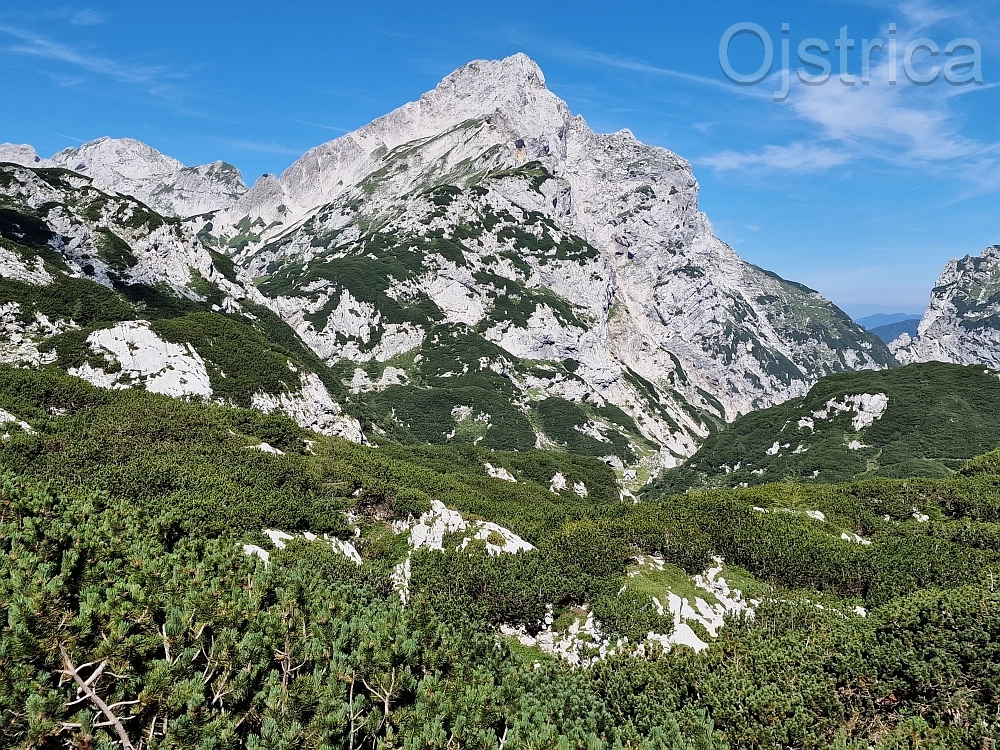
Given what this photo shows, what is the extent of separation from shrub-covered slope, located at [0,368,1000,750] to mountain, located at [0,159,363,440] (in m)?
25.1

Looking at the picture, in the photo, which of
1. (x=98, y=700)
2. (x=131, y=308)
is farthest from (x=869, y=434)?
(x=98, y=700)

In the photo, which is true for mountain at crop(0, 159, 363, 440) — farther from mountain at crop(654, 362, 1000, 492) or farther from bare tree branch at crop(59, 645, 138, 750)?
mountain at crop(654, 362, 1000, 492)

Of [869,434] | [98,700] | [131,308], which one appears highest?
[131,308]

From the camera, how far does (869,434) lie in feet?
531

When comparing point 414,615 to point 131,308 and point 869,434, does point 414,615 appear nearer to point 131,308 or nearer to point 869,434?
point 131,308

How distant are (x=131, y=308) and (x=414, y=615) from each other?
97.1 meters

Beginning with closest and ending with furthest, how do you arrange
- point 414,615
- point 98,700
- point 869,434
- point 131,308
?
point 98,700 < point 414,615 < point 131,308 < point 869,434

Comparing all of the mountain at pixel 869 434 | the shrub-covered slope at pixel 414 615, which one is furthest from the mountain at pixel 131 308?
the mountain at pixel 869 434

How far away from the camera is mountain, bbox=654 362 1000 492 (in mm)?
144125

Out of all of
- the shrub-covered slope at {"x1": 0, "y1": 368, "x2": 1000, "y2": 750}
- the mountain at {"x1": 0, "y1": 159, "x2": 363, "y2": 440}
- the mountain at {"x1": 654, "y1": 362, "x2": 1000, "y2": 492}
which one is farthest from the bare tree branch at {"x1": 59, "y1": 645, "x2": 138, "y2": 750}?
the mountain at {"x1": 654, "y1": 362, "x2": 1000, "y2": 492}

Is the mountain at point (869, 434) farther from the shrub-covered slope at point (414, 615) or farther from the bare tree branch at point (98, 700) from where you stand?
the bare tree branch at point (98, 700)

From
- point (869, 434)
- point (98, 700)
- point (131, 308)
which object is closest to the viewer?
point (98, 700)

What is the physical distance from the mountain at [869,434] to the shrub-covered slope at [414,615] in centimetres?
11146

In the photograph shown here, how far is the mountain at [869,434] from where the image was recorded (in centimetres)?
14412
